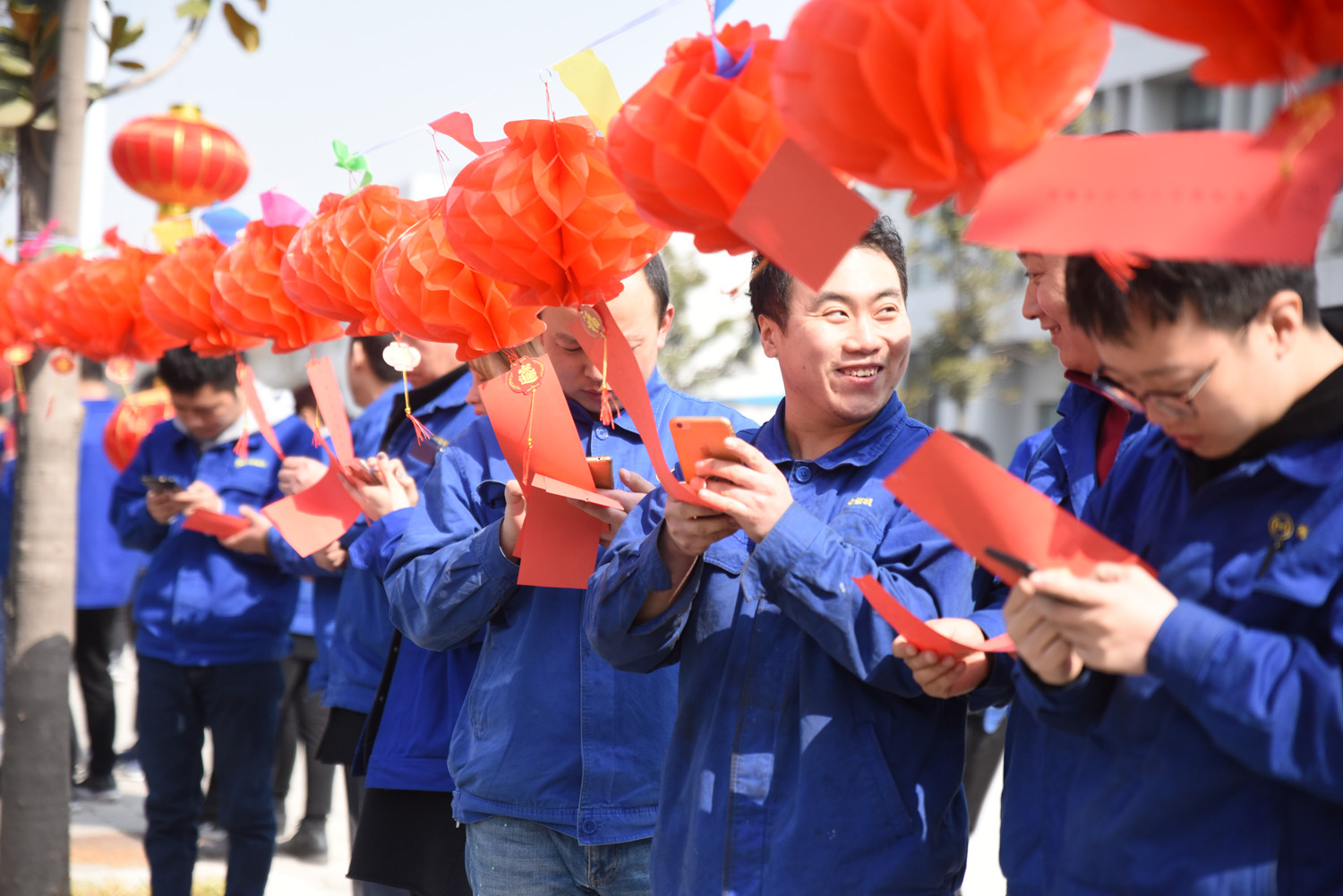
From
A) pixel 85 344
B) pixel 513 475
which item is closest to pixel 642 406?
pixel 513 475

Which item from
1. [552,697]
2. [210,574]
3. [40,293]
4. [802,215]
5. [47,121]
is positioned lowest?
[552,697]

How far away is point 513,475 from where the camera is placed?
244 centimetres

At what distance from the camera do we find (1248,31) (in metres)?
1.12

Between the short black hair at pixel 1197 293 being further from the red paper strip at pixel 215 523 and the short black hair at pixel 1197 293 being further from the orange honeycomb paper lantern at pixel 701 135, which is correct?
the red paper strip at pixel 215 523

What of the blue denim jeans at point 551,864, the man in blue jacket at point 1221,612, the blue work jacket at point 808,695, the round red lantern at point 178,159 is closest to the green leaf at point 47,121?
the round red lantern at point 178,159

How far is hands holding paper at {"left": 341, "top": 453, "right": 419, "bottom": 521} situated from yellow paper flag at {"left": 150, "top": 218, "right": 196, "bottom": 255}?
4.98 ft

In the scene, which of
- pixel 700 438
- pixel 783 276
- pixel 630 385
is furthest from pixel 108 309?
pixel 700 438

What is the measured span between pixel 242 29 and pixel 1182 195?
339cm

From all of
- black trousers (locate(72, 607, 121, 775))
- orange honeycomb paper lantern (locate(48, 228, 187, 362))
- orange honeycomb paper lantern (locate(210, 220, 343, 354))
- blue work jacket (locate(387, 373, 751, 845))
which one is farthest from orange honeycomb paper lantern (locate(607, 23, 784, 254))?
black trousers (locate(72, 607, 121, 775))

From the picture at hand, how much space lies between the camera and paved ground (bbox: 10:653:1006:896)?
15.1ft

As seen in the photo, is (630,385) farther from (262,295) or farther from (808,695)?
(262,295)

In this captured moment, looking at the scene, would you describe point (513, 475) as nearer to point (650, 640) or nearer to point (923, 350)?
point (650, 640)

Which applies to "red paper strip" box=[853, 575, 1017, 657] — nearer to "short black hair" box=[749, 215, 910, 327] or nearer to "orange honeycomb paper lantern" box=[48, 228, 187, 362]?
"short black hair" box=[749, 215, 910, 327]

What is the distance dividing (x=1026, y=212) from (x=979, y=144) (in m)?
0.09
